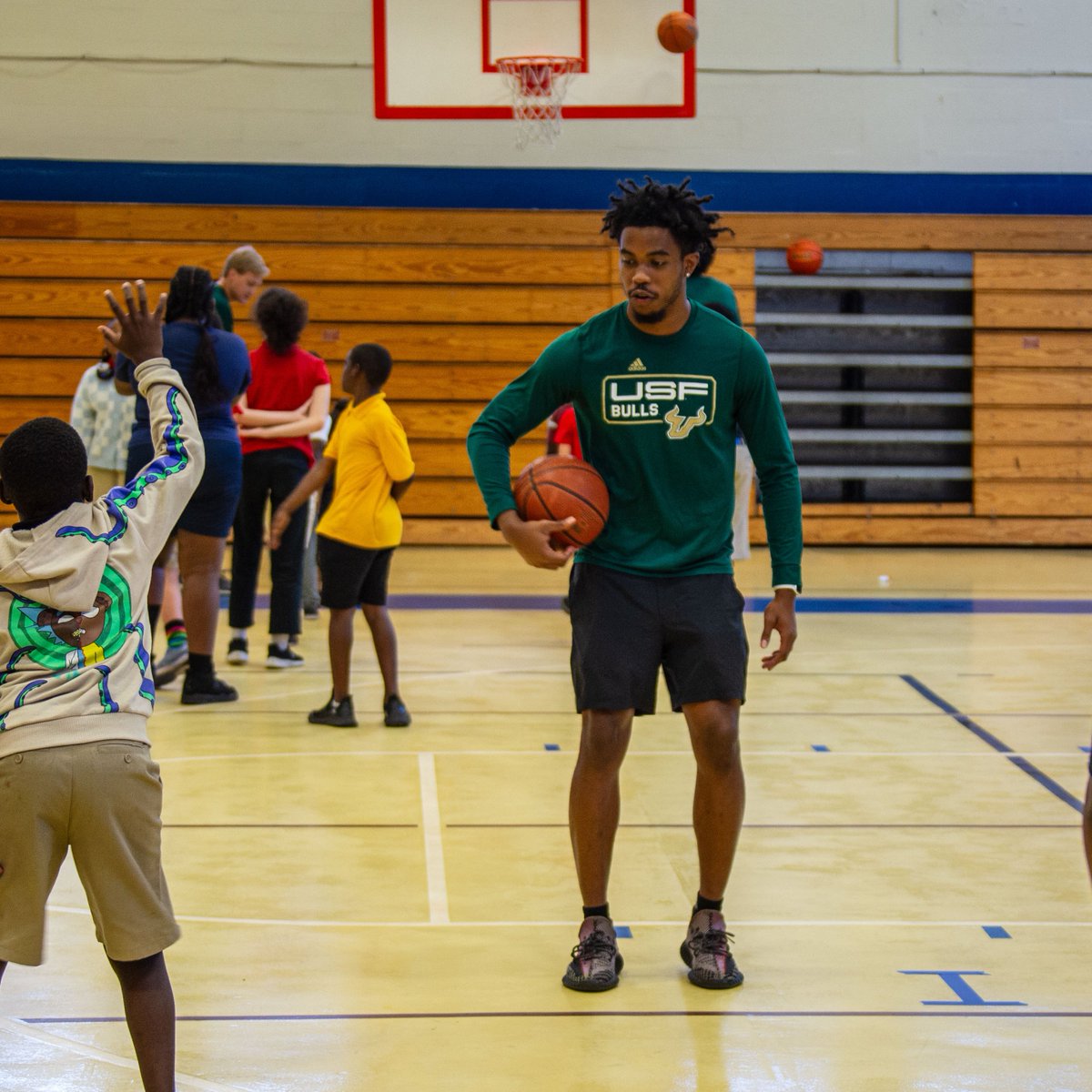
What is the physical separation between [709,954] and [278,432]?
12.1ft

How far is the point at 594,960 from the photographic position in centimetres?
297

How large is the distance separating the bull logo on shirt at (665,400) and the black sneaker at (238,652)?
3.91 meters

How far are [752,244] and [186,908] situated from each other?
9402 millimetres

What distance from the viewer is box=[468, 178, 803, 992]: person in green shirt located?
2984mm

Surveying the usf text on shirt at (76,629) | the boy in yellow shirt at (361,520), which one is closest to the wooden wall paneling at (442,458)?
the boy in yellow shirt at (361,520)

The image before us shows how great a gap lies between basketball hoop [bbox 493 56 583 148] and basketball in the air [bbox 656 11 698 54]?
0.61 meters

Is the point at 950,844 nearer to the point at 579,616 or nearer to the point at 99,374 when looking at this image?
the point at 579,616

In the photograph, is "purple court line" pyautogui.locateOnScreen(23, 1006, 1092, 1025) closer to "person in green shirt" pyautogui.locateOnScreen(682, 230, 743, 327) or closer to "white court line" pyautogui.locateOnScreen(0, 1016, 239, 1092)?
"white court line" pyautogui.locateOnScreen(0, 1016, 239, 1092)

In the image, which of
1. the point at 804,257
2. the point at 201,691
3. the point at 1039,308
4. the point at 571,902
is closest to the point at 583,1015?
the point at 571,902

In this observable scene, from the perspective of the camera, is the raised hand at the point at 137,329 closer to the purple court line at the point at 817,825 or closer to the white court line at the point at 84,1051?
the white court line at the point at 84,1051

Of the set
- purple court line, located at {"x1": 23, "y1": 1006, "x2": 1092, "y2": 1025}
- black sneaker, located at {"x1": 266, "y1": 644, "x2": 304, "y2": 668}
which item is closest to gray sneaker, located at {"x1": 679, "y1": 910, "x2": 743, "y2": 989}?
purple court line, located at {"x1": 23, "y1": 1006, "x2": 1092, "y2": 1025}

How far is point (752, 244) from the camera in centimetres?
1196

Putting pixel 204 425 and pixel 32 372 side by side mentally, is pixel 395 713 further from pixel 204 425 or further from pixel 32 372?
pixel 32 372

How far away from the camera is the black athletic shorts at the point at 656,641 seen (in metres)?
2.97
